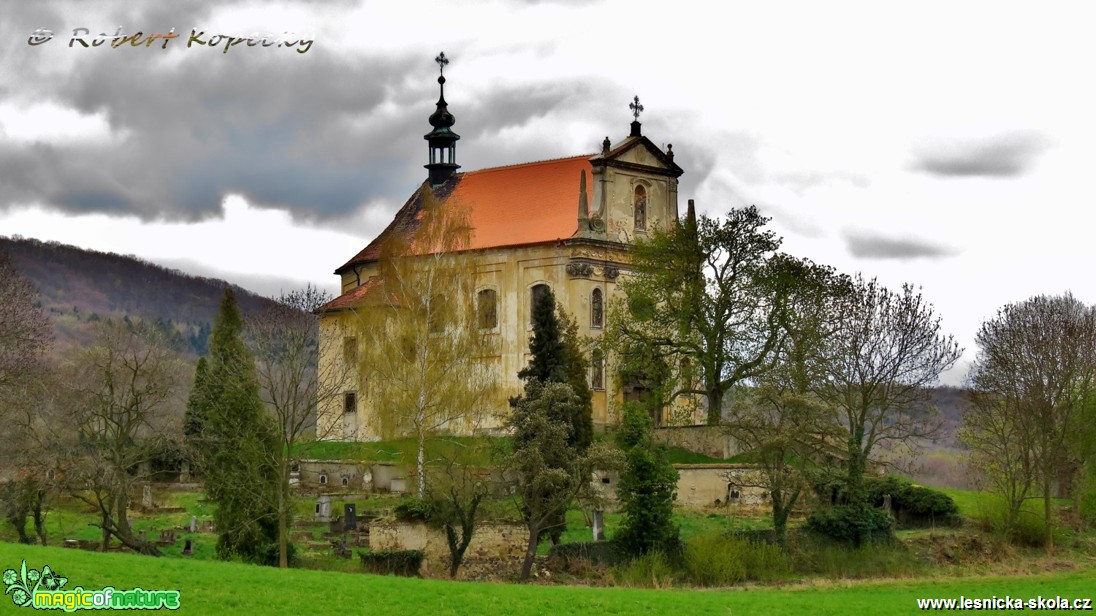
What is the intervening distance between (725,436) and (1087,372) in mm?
12607

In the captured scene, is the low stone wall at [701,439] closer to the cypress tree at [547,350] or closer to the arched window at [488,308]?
the cypress tree at [547,350]

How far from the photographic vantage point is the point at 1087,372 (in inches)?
1858

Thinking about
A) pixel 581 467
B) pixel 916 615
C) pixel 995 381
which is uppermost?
pixel 995 381

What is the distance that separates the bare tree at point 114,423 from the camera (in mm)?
34312

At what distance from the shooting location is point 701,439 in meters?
47.8

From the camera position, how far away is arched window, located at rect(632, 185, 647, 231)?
183 feet

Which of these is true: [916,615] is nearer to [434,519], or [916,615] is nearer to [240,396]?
[434,519]

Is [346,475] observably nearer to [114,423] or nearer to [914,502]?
[114,423]

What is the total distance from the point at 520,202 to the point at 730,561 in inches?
1046

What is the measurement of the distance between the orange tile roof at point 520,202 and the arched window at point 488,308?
1915 mm

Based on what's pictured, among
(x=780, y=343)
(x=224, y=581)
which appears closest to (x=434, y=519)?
(x=224, y=581)

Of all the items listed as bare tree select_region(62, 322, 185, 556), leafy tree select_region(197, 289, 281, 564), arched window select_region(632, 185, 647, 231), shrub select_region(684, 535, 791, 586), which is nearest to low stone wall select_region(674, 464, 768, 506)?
shrub select_region(684, 535, 791, 586)

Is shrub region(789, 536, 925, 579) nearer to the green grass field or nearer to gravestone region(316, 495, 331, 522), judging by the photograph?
the green grass field

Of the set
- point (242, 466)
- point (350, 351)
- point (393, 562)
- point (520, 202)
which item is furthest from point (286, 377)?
point (520, 202)
